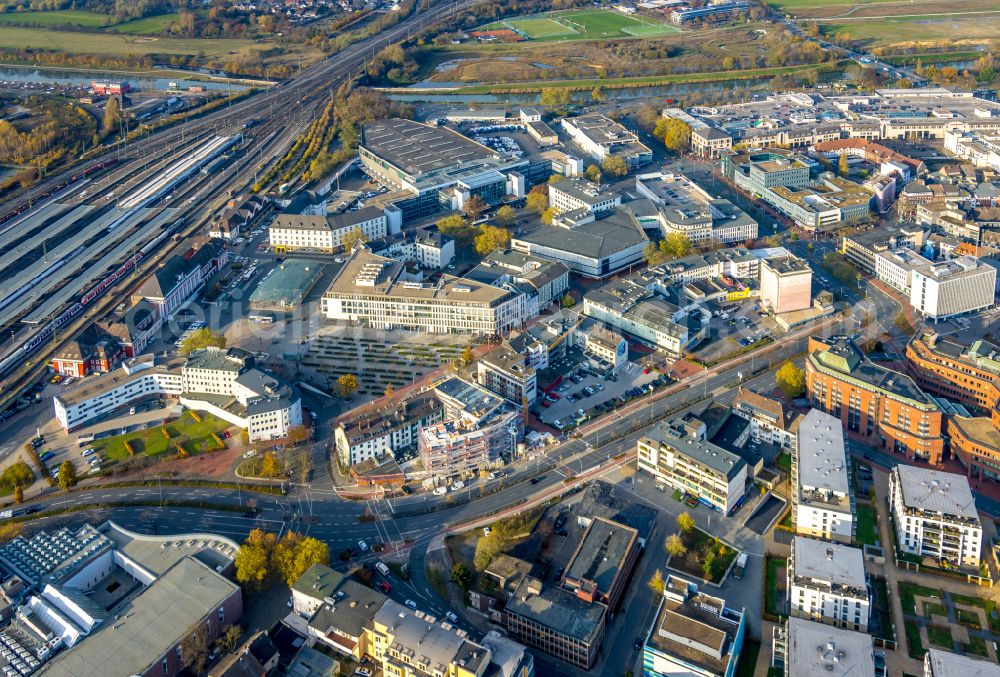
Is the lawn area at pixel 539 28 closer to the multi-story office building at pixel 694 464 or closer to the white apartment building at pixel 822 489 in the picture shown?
the multi-story office building at pixel 694 464

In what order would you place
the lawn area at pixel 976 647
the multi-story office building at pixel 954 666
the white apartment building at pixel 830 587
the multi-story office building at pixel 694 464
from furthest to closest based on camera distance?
the multi-story office building at pixel 694 464 → the white apartment building at pixel 830 587 → the lawn area at pixel 976 647 → the multi-story office building at pixel 954 666

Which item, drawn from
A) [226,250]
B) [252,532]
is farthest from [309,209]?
[252,532]

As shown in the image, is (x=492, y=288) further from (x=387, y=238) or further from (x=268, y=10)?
(x=268, y=10)

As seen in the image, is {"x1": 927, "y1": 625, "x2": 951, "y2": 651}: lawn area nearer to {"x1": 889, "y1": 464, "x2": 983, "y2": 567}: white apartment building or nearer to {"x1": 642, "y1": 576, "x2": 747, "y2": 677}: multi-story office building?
{"x1": 889, "y1": 464, "x2": 983, "y2": 567}: white apartment building

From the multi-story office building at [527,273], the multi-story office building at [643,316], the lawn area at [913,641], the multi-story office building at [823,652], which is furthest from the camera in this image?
the multi-story office building at [527,273]

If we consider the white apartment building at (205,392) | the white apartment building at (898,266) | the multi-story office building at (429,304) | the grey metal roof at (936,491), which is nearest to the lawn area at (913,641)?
the grey metal roof at (936,491)
